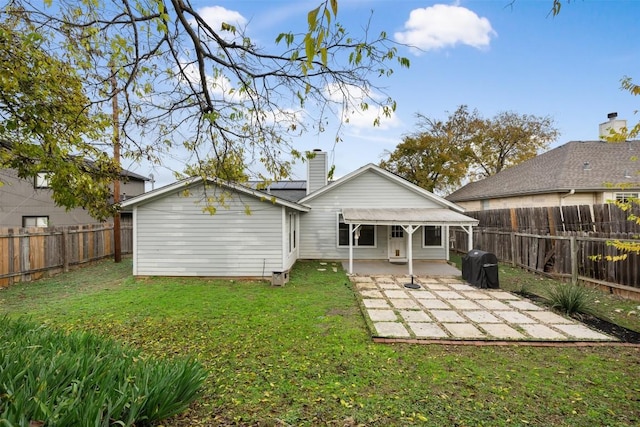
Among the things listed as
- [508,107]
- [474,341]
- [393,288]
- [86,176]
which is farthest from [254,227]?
[508,107]

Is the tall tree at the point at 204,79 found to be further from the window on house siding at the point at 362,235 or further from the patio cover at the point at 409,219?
the window on house siding at the point at 362,235

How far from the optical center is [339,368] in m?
4.05

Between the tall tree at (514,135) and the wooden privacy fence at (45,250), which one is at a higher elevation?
the tall tree at (514,135)

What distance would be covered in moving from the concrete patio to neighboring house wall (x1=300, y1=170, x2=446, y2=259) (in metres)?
4.32

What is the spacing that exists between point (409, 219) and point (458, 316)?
4.65m

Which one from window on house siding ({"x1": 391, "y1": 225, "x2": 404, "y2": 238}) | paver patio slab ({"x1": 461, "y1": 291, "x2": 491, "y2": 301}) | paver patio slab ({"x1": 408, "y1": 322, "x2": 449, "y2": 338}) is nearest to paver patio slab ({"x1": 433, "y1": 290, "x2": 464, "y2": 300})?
paver patio slab ({"x1": 461, "y1": 291, "x2": 491, "y2": 301})

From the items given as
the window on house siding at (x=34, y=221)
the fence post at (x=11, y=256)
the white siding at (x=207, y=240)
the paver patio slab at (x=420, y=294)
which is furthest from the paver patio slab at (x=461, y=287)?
the window on house siding at (x=34, y=221)

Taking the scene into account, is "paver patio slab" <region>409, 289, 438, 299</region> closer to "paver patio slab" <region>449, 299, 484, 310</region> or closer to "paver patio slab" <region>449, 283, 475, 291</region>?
"paver patio slab" <region>449, 299, 484, 310</region>

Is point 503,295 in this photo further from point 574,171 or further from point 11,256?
point 11,256

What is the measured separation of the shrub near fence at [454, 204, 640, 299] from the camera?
733 cm

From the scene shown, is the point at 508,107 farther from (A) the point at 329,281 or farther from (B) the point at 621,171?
(A) the point at 329,281

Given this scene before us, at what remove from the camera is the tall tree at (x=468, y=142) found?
92.9 feet

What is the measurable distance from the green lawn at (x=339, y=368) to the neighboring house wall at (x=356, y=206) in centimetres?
640

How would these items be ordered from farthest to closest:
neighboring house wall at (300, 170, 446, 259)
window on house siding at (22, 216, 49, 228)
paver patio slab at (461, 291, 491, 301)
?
window on house siding at (22, 216, 49, 228) < neighboring house wall at (300, 170, 446, 259) < paver patio slab at (461, 291, 491, 301)
